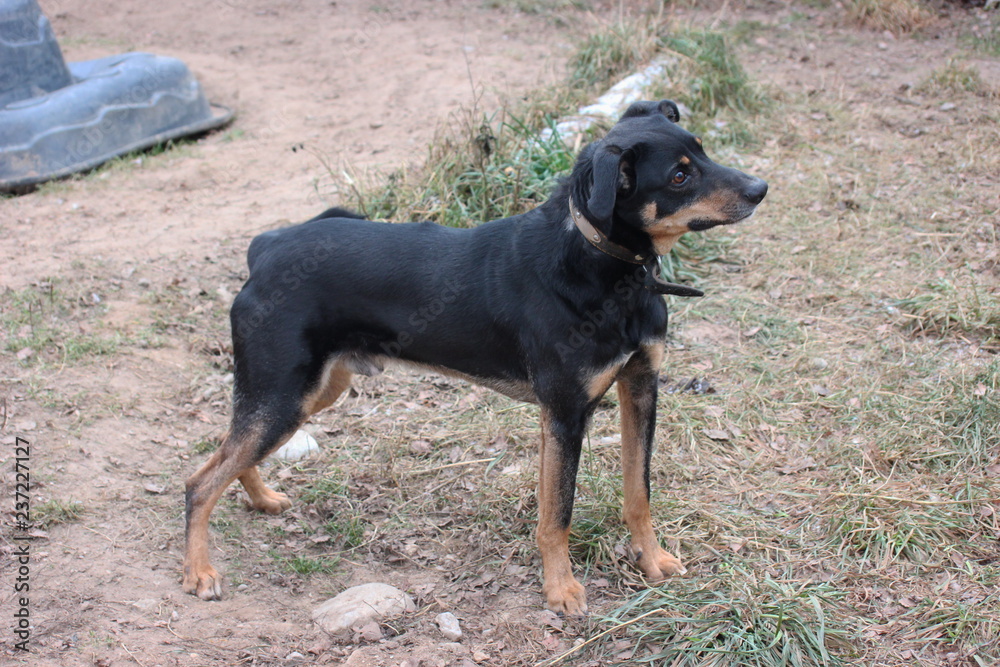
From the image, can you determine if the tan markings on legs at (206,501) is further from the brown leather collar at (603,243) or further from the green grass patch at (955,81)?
the green grass patch at (955,81)

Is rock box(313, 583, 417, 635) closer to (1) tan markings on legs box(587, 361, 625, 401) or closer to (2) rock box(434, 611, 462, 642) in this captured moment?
(2) rock box(434, 611, 462, 642)

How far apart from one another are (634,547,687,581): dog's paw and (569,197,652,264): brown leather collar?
1.35 metres

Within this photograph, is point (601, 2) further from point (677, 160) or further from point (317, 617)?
point (317, 617)

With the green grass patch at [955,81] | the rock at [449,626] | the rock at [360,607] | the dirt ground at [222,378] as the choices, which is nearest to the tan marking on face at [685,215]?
the dirt ground at [222,378]

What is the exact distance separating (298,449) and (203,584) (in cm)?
120

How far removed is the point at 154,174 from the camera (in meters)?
8.30

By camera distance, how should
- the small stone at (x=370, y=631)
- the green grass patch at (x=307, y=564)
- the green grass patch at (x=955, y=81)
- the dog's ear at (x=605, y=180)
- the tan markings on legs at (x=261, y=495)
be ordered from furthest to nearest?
the green grass patch at (x=955, y=81)
the tan markings on legs at (x=261, y=495)
the green grass patch at (x=307, y=564)
the small stone at (x=370, y=631)
the dog's ear at (x=605, y=180)

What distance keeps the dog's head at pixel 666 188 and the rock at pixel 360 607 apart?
185 cm

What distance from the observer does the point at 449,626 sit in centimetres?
352

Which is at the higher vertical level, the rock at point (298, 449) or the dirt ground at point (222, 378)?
the dirt ground at point (222, 378)

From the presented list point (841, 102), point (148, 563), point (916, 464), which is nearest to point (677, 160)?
point (916, 464)

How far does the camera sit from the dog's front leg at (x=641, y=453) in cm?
351

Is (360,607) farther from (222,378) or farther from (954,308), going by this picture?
(954,308)

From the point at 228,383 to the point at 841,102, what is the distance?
6.87 metres
